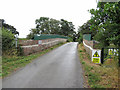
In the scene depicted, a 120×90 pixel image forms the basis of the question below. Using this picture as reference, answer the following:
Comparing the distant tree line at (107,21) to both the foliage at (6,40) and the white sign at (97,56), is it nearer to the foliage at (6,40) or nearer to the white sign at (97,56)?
the white sign at (97,56)

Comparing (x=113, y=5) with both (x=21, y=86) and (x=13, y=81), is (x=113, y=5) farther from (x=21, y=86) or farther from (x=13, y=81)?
(x=13, y=81)

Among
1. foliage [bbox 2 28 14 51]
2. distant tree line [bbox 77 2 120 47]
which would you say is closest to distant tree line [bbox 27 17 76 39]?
foliage [bbox 2 28 14 51]

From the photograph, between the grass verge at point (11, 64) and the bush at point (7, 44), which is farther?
→ the bush at point (7, 44)

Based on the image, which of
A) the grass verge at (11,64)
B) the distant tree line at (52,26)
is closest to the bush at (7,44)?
the grass verge at (11,64)

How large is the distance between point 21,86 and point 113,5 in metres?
4.63

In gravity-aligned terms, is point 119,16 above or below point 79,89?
above

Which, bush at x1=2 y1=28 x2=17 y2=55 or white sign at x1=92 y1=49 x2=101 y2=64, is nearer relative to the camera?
white sign at x1=92 y1=49 x2=101 y2=64

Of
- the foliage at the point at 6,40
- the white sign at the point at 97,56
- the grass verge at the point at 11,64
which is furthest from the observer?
the foliage at the point at 6,40

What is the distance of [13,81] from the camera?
4.37m

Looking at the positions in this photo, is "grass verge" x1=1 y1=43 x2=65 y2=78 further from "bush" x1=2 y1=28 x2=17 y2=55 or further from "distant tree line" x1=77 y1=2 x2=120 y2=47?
"distant tree line" x1=77 y1=2 x2=120 y2=47

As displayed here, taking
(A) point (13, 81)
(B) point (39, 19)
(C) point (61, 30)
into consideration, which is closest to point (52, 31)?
(C) point (61, 30)

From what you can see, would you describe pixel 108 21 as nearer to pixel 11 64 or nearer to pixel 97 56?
pixel 97 56

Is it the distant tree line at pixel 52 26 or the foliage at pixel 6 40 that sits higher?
the distant tree line at pixel 52 26

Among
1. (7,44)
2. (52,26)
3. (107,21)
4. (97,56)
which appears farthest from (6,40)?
(52,26)
